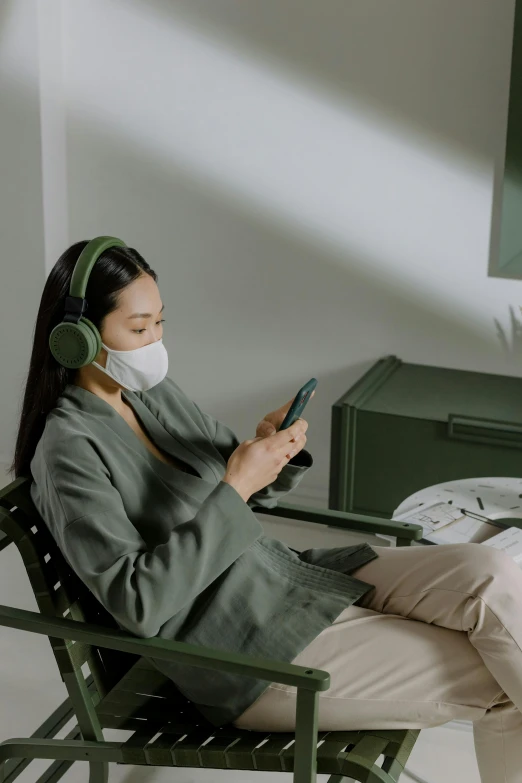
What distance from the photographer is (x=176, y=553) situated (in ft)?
5.23

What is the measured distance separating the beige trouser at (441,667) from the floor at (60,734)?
1.76 ft

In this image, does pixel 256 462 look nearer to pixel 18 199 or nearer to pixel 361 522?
pixel 361 522

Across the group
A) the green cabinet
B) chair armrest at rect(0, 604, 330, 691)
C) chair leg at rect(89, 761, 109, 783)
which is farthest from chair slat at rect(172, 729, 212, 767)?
the green cabinet

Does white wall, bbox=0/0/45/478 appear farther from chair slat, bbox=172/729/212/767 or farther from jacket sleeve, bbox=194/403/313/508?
chair slat, bbox=172/729/212/767

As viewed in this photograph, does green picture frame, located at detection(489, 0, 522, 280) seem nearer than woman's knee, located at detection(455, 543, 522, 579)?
No

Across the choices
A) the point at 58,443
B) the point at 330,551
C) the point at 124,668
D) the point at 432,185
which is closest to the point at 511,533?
the point at 330,551

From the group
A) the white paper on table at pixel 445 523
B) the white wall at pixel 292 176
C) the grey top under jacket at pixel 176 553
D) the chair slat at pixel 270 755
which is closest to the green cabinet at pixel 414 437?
the white wall at pixel 292 176

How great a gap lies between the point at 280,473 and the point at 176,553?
464 mm

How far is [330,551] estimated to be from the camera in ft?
6.54

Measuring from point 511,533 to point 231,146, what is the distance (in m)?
1.87

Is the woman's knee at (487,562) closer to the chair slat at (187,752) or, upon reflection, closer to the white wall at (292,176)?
the chair slat at (187,752)

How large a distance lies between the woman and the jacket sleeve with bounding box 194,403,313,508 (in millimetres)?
148

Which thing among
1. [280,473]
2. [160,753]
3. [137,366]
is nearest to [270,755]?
[160,753]

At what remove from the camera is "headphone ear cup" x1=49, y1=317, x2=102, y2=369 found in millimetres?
1684
